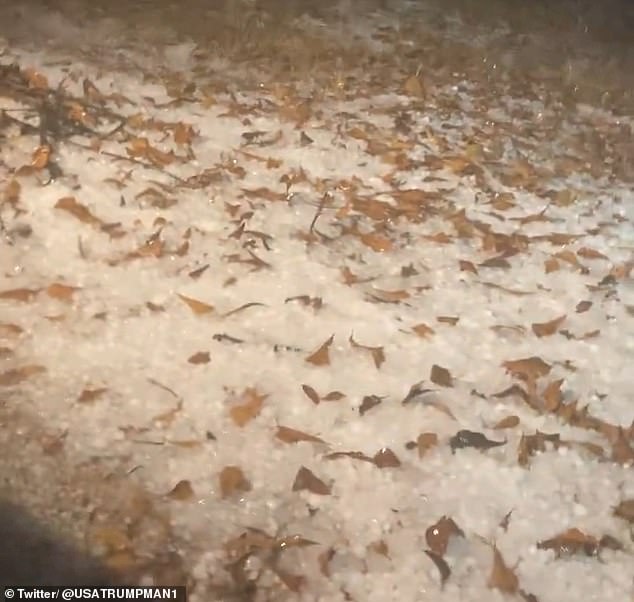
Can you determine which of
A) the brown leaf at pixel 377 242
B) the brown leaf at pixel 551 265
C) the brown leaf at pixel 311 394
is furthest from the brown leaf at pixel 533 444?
the brown leaf at pixel 377 242

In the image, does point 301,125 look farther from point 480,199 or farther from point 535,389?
point 535,389

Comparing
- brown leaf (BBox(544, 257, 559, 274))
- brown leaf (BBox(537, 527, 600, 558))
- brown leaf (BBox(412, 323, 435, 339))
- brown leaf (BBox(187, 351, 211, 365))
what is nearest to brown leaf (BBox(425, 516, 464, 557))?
brown leaf (BBox(537, 527, 600, 558))

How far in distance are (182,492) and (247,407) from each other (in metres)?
0.34

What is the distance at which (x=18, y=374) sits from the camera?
244 cm

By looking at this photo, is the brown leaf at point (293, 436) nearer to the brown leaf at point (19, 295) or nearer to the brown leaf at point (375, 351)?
the brown leaf at point (375, 351)

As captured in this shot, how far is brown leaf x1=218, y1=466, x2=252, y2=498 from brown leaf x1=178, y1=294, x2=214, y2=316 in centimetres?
62

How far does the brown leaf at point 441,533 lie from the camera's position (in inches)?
84.0

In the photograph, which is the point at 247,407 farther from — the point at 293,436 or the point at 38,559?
the point at 38,559

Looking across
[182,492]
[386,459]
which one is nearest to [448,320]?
[386,459]

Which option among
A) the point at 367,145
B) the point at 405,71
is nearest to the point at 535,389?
the point at 367,145

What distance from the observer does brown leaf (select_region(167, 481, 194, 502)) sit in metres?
2.17

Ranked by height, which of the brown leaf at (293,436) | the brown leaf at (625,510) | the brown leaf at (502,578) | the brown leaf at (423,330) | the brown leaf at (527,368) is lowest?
the brown leaf at (502,578)

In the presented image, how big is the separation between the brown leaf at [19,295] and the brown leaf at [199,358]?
0.54 meters

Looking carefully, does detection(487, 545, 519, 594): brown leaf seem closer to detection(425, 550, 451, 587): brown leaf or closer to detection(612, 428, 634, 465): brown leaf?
detection(425, 550, 451, 587): brown leaf
